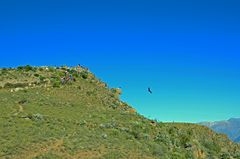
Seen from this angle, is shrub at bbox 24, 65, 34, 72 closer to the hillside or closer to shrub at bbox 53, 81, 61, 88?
the hillside

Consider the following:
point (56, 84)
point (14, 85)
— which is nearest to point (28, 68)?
point (14, 85)

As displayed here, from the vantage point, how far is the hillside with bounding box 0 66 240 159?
3847 centimetres

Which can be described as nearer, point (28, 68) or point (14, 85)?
point (14, 85)

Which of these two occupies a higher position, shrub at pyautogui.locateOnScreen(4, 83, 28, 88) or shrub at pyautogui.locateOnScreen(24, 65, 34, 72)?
shrub at pyautogui.locateOnScreen(24, 65, 34, 72)

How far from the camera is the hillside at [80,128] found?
38469 millimetres

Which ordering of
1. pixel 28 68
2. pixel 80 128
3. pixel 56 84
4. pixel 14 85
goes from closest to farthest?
1. pixel 80 128
2. pixel 14 85
3. pixel 56 84
4. pixel 28 68

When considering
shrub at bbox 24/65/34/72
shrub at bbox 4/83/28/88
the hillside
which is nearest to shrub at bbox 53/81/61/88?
the hillside

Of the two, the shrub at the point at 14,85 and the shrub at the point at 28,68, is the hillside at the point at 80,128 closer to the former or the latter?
the shrub at the point at 14,85

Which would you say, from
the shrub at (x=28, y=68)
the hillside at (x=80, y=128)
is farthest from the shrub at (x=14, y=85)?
the shrub at (x=28, y=68)

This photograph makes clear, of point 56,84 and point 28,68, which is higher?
point 28,68

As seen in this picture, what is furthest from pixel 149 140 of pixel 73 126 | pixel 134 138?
pixel 73 126

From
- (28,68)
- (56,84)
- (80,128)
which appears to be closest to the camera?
(80,128)

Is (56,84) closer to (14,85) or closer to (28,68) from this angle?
(14,85)

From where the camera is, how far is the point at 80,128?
4503 centimetres
